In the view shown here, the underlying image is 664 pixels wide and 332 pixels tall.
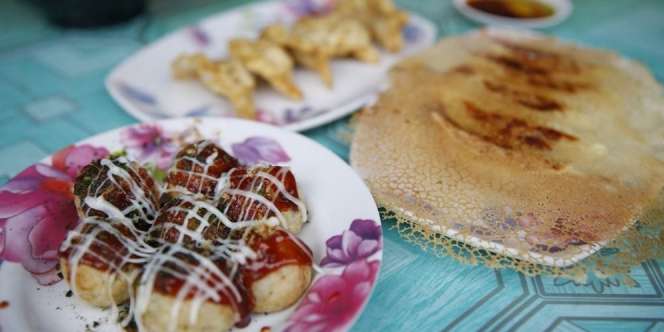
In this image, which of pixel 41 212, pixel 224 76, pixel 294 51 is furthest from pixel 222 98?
pixel 41 212

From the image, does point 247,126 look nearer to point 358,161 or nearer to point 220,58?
Answer: point 358,161

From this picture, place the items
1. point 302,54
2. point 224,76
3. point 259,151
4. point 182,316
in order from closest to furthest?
point 182,316, point 259,151, point 224,76, point 302,54

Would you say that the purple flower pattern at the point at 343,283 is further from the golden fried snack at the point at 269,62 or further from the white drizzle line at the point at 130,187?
the golden fried snack at the point at 269,62

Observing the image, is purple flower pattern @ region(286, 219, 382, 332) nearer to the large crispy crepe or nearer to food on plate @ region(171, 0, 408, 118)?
the large crispy crepe

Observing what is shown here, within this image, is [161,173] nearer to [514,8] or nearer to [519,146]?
[519,146]

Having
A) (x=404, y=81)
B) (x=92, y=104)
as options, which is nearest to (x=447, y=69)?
(x=404, y=81)

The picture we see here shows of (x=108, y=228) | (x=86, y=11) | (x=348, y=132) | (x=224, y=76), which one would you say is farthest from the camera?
(x=86, y=11)

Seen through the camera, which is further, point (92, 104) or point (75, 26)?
point (75, 26)
